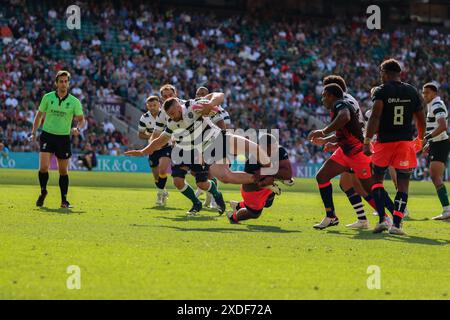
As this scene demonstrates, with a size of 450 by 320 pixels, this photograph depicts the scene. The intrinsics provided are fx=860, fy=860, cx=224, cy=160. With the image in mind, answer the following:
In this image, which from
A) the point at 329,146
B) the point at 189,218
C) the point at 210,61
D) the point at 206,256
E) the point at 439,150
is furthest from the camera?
the point at 210,61

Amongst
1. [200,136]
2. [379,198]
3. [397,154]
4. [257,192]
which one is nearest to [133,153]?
[200,136]

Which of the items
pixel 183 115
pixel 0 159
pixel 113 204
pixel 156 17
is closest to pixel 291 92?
pixel 156 17

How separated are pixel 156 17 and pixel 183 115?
37156 millimetres

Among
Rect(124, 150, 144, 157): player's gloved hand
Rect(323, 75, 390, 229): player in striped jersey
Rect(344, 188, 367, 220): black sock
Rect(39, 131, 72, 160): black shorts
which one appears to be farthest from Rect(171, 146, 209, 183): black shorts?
Rect(344, 188, 367, 220): black sock

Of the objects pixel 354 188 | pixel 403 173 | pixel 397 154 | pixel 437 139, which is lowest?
pixel 354 188

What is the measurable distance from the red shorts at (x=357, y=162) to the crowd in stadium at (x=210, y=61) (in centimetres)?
2658

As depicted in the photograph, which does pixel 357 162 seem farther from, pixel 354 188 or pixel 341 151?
pixel 354 188

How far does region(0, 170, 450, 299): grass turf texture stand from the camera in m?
7.50

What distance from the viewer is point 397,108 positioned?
40.8 feet

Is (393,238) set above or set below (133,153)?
below

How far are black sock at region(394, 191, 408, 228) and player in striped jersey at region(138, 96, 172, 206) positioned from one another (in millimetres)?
6664

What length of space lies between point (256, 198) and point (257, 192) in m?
0.12

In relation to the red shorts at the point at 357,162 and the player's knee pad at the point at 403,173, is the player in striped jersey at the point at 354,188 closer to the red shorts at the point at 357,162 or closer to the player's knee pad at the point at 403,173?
the red shorts at the point at 357,162
